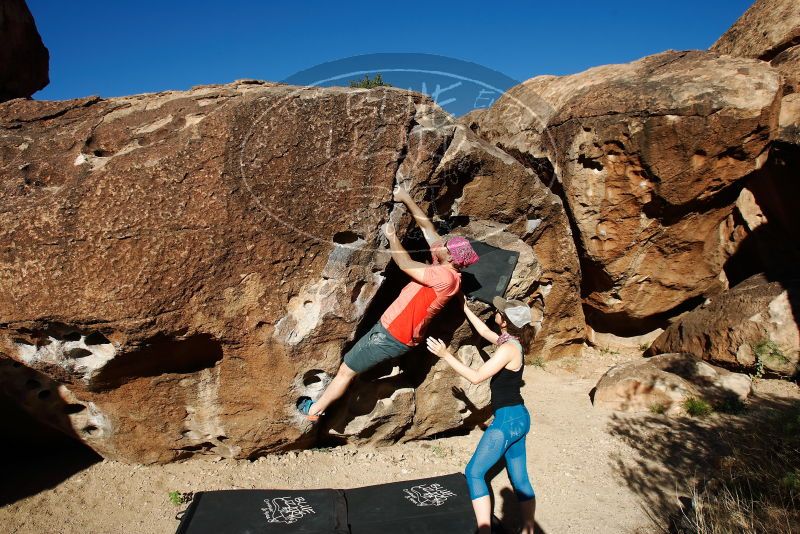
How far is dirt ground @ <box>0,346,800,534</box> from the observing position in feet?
12.1

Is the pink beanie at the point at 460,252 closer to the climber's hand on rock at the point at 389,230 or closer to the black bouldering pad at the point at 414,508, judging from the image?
the climber's hand on rock at the point at 389,230

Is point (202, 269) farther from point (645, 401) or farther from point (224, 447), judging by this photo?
point (645, 401)

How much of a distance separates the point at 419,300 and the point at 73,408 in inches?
99.2

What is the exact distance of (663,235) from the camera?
620cm

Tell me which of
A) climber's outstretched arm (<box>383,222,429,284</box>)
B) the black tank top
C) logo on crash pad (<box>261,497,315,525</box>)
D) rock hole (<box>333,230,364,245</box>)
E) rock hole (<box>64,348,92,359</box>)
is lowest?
logo on crash pad (<box>261,497,315,525</box>)

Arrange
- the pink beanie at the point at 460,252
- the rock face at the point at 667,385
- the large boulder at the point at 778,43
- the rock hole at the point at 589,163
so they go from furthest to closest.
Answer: the rock hole at the point at 589,163 → the large boulder at the point at 778,43 → the rock face at the point at 667,385 → the pink beanie at the point at 460,252

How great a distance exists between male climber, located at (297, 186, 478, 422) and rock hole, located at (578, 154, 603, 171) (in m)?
2.86

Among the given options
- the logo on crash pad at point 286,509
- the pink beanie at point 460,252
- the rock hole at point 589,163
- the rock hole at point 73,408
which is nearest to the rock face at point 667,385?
the rock hole at point 589,163

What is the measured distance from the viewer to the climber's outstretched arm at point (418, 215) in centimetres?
389

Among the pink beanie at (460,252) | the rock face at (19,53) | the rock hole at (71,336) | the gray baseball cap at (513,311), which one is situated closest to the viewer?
the rock hole at (71,336)

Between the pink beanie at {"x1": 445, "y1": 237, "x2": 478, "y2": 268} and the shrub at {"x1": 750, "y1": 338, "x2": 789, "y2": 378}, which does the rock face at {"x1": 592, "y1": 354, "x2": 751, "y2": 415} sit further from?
the pink beanie at {"x1": 445, "y1": 237, "x2": 478, "y2": 268}

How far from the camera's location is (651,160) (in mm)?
5637

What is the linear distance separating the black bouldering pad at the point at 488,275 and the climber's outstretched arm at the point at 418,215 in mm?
367

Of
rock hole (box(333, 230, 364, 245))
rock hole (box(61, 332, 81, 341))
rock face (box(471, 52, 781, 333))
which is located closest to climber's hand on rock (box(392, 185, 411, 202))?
rock hole (box(333, 230, 364, 245))
